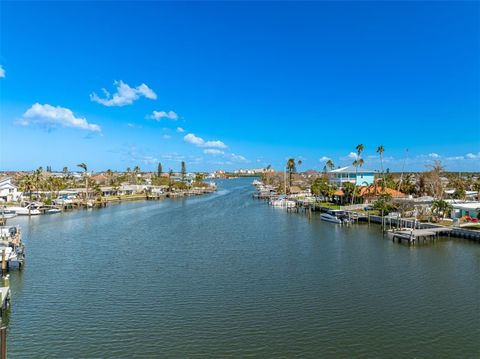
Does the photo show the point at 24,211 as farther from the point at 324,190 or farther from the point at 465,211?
the point at 465,211

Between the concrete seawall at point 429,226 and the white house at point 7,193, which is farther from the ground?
the white house at point 7,193

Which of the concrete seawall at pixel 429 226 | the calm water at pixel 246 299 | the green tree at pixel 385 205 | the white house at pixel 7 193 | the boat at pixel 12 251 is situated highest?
the white house at pixel 7 193

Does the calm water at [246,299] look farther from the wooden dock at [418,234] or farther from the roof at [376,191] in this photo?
the roof at [376,191]

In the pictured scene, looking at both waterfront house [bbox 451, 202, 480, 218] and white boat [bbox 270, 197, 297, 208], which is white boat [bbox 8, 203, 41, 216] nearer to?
white boat [bbox 270, 197, 297, 208]

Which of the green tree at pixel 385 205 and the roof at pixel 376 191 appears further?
the roof at pixel 376 191

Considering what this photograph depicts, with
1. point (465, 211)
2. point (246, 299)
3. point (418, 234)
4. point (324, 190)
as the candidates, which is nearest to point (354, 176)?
point (324, 190)

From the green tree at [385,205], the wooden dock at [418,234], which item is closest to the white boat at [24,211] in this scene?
the green tree at [385,205]

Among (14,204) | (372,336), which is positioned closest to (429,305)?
(372,336)

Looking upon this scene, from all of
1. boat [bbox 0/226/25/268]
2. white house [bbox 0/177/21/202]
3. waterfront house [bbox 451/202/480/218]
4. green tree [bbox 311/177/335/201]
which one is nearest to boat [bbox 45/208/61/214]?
white house [bbox 0/177/21/202]

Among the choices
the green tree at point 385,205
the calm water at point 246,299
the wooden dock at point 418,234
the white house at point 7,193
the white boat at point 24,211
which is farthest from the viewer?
the white house at point 7,193
